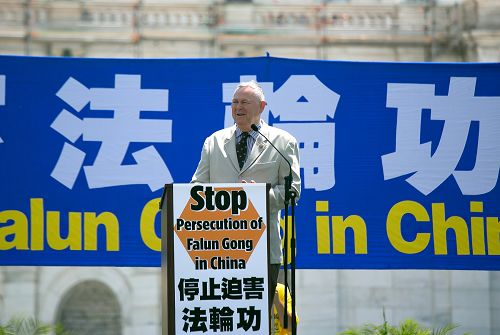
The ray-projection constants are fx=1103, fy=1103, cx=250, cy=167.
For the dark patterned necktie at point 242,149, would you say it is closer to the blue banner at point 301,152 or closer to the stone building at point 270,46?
the blue banner at point 301,152

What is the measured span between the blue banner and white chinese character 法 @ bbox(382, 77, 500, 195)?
1cm

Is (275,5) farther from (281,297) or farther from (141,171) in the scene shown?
(281,297)

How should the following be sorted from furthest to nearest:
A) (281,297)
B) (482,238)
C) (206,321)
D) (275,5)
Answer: (275,5), (482,238), (281,297), (206,321)

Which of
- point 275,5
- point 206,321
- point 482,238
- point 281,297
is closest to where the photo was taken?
point 206,321

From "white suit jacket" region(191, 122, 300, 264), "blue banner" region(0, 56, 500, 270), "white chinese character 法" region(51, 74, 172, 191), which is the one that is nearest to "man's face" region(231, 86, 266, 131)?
"white suit jacket" region(191, 122, 300, 264)

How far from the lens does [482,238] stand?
9.23 metres

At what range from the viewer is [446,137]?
9.32 meters

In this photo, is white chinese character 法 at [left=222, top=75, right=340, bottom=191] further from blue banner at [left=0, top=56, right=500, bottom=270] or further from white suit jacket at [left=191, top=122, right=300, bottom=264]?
white suit jacket at [left=191, top=122, right=300, bottom=264]

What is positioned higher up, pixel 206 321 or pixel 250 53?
pixel 250 53

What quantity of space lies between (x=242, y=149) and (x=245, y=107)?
0.27 m

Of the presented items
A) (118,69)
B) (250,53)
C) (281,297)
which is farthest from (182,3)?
(281,297)

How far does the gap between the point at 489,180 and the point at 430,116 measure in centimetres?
73

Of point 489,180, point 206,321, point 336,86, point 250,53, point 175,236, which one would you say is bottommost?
point 206,321

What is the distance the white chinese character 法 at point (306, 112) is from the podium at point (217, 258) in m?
3.28
